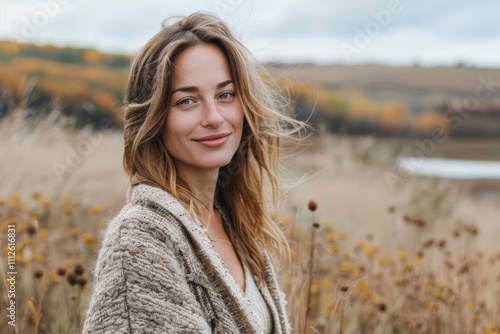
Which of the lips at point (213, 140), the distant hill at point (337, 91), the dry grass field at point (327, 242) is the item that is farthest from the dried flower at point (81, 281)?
the distant hill at point (337, 91)

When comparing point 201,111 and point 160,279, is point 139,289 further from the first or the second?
point 201,111

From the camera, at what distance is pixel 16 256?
11.0 feet

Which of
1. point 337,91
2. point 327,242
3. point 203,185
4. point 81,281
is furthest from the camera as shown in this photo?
point 337,91

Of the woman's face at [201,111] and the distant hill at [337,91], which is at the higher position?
the distant hill at [337,91]

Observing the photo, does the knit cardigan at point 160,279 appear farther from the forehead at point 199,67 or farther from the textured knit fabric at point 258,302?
the forehead at point 199,67

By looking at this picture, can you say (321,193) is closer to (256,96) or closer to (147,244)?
(256,96)

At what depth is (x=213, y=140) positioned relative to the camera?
205 cm

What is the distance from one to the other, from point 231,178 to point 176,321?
0.86 metres

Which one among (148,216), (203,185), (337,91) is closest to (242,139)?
(203,185)

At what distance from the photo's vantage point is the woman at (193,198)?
171 cm

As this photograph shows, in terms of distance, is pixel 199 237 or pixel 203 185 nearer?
pixel 199 237

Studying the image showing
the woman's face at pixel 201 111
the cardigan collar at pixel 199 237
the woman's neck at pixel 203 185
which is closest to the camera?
the cardigan collar at pixel 199 237

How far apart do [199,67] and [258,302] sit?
69cm

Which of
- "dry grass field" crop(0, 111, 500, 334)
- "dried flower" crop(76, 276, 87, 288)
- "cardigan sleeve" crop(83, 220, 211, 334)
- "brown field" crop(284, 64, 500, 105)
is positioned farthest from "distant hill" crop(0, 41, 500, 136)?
"cardigan sleeve" crop(83, 220, 211, 334)
